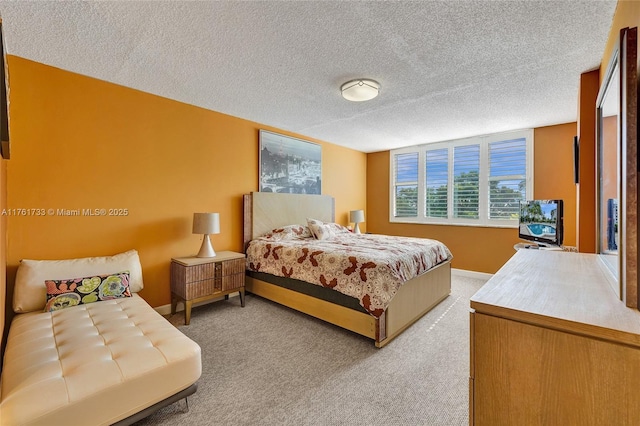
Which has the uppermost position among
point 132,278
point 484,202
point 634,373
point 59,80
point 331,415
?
point 59,80

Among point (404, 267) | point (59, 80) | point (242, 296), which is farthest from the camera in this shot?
point (242, 296)

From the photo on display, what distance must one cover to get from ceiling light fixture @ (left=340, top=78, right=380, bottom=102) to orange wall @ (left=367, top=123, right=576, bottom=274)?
318 centimetres

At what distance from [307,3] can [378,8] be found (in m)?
0.44

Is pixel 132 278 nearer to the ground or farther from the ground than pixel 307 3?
nearer to the ground

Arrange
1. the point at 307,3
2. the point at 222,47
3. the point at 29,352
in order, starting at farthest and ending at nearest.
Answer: the point at 222,47, the point at 307,3, the point at 29,352

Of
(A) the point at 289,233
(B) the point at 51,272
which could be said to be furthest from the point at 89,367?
(A) the point at 289,233

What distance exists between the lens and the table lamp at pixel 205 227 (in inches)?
121

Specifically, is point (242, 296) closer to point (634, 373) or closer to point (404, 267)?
point (404, 267)

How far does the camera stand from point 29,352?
5.00 ft

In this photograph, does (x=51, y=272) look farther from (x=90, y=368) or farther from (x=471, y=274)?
(x=471, y=274)

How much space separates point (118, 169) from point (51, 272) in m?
1.11

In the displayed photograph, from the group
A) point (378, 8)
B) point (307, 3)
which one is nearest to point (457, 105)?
point (378, 8)

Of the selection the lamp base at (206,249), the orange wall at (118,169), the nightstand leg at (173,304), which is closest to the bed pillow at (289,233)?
the orange wall at (118,169)

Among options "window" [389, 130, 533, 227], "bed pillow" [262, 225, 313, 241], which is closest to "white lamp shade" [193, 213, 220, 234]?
"bed pillow" [262, 225, 313, 241]
